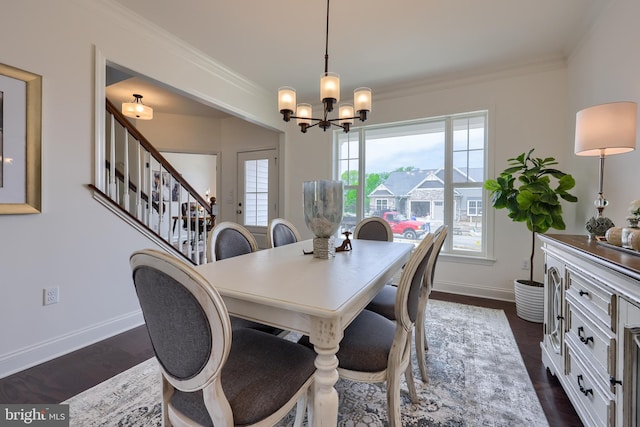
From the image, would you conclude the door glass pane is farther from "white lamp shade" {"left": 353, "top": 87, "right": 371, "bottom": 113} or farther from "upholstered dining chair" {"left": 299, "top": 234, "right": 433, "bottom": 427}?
"upholstered dining chair" {"left": 299, "top": 234, "right": 433, "bottom": 427}

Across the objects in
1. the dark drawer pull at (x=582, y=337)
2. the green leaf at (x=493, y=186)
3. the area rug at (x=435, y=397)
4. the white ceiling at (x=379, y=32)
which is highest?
the white ceiling at (x=379, y=32)

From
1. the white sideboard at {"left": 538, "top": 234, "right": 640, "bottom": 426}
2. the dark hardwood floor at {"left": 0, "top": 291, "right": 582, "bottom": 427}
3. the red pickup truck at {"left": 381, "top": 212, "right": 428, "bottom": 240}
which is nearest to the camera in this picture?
the white sideboard at {"left": 538, "top": 234, "right": 640, "bottom": 426}

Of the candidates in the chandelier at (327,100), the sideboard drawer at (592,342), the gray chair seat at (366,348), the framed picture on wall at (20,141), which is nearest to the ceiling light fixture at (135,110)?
the framed picture on wall at (20,141)

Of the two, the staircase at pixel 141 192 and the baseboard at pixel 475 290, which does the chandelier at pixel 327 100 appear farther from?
the baseboard at pixel 475 290

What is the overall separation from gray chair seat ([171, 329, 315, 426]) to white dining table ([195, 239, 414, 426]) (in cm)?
12

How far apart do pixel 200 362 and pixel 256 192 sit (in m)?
4.51

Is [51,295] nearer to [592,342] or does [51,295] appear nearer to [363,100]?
[363,100]

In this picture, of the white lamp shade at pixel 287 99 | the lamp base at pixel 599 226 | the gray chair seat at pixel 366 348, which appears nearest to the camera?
the gray chair seat at pixel 366 348

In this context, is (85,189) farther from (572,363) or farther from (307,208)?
(572,363)

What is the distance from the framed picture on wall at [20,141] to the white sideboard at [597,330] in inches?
120

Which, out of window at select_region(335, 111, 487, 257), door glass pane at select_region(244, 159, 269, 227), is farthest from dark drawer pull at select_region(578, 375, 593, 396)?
door glass pane at select_region(244, 159, 269, 227)

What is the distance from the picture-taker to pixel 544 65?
9.84 ft

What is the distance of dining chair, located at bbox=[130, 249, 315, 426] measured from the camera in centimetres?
74

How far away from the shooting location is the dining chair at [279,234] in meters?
2.26
